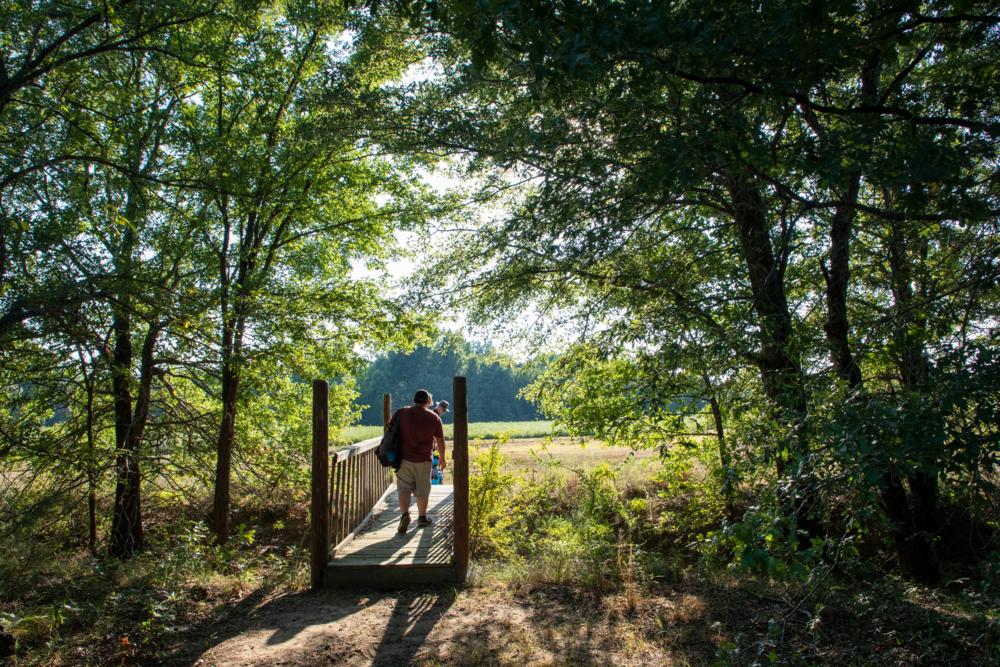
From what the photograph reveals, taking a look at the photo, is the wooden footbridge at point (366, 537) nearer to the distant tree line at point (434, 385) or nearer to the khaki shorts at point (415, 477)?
the khaki shorts at point (415, 477)

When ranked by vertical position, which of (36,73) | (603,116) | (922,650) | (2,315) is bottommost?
(922,650)

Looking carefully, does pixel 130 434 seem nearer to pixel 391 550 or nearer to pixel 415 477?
pixel 415 477

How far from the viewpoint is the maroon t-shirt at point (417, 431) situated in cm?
773

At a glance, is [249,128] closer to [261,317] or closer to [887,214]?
[261,317]

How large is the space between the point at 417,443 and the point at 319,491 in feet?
4.53

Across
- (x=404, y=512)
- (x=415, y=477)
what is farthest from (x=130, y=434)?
(x=415, y=477)

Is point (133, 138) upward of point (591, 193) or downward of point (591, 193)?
upward

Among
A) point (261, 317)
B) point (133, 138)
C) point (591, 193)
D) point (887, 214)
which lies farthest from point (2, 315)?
point (887, 214)

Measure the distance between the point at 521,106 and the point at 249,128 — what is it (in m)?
5.72

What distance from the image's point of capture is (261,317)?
27.1 ft

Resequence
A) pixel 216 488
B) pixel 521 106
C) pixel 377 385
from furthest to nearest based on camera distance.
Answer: pixel 377 385, pixel 216 488, pixel 521 106

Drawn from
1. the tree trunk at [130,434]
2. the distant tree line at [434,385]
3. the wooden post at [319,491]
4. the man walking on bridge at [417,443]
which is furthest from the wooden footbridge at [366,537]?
the distant tree line at [434,385]

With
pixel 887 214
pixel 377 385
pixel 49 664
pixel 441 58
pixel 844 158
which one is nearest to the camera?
pixel 844 158

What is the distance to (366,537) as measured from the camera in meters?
7.99
